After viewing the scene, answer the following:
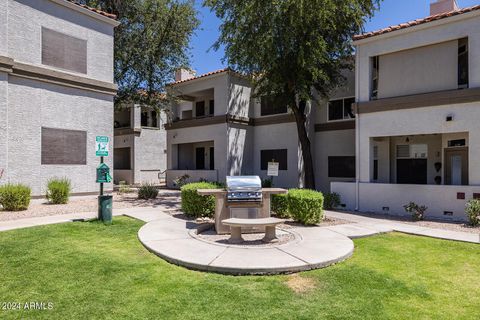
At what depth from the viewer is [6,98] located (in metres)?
13.4

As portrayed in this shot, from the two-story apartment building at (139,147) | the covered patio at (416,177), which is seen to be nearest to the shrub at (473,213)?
the covered patio at (416,177)

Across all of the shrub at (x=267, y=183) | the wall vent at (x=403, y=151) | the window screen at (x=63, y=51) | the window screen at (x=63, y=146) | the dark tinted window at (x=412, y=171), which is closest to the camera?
the window screen at (x=63, y=146)

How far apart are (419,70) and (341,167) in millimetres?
7025

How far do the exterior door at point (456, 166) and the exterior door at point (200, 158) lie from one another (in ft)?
55.3

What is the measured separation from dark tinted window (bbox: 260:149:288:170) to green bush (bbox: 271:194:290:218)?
9.51 meters

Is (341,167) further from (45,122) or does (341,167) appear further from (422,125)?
(45,122)

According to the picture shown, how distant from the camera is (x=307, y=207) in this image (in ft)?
33.8

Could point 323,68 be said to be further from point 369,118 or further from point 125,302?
point 125,302

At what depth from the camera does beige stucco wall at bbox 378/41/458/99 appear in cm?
1335

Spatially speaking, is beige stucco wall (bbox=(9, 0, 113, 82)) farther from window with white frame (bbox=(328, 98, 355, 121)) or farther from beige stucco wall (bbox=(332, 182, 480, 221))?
beige stucco wall (bbox=(332, 182, 480, 221))

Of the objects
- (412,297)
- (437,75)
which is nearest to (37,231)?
(412,297)

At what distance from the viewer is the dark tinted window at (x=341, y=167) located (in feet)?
62.2

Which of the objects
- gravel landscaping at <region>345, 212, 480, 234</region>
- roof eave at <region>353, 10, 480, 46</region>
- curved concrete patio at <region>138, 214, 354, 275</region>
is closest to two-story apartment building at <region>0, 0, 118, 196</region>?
curved concrete patio at <region>138, 214, 354, 275</region>

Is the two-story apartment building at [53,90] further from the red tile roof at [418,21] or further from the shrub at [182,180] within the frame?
the red tile roof at [418,21]
